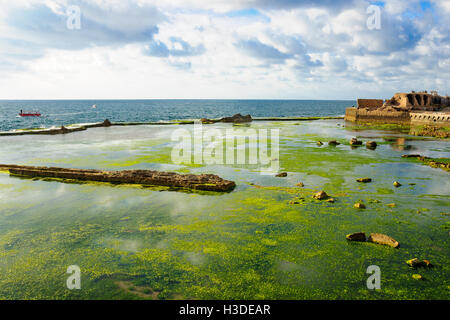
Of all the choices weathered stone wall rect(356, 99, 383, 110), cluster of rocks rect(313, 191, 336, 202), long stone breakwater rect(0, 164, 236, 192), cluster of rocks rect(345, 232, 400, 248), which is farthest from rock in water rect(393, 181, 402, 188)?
weathered stone wall rect(356, 99, 383, 110)

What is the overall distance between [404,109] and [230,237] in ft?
209

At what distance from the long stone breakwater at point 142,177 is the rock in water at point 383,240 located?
8.80 meters

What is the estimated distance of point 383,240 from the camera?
37.8 feet

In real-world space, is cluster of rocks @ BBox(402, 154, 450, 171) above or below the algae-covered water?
above

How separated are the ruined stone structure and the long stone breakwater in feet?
173

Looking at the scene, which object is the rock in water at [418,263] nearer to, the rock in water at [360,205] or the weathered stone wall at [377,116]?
the rock in water at [360,205]

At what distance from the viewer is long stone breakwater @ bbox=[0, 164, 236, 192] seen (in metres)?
18.8

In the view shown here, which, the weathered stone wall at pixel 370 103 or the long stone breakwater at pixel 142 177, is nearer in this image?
the long stone breakwater at pixel 142 177

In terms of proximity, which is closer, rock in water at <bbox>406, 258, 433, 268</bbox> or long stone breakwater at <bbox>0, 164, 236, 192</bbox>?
rock in water at <bbox>406, 258, 433, 268</bbox>

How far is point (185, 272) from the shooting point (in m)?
9.89

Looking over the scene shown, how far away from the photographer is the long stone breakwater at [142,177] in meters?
18.8

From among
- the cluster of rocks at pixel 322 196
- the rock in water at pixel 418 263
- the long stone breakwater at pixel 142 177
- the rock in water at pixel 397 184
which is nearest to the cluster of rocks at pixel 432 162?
the rock in water at pixel 397 184

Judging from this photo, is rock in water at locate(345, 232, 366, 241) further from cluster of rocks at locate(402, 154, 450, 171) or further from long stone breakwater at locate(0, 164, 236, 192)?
cluster of rocks at locate(402, 154, 450, 171)
